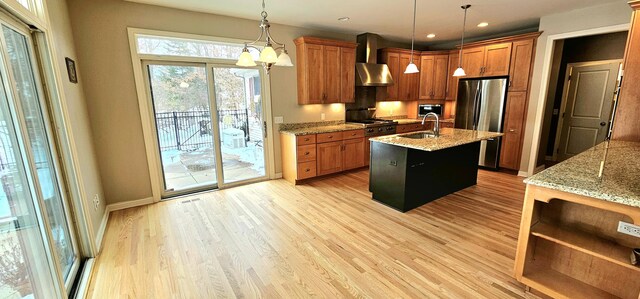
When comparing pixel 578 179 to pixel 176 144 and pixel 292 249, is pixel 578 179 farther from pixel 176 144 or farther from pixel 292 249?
pixel 176 144

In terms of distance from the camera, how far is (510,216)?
3223mm

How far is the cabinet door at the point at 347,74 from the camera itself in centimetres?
495

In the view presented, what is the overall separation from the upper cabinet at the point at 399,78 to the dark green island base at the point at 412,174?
7.67 feet

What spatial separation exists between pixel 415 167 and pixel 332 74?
7.86ft

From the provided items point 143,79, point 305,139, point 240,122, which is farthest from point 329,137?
point 143,79

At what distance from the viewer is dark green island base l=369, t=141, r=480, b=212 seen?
3271 millimetres

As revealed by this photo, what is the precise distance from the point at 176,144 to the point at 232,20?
6.57ft

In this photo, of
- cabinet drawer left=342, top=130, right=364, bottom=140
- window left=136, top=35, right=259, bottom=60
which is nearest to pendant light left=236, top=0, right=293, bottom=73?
window left=136, top=35, right=259, bottom=60

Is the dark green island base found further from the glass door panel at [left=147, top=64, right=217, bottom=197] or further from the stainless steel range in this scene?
the glass door panel at [left=147, top=64, right=217, bottom=197]

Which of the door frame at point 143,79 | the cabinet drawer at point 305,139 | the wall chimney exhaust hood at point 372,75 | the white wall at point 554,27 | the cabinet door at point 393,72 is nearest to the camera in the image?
the door frame at point 143,79

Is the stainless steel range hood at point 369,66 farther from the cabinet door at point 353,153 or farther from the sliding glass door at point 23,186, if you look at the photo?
the sliding glass door at point 23,186

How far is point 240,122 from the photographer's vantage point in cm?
443

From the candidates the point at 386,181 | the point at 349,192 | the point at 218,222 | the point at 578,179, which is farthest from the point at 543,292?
the point at 218,222

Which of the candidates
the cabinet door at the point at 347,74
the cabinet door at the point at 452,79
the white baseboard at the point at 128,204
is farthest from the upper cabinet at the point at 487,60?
the white baseboard at the point at 128,204
